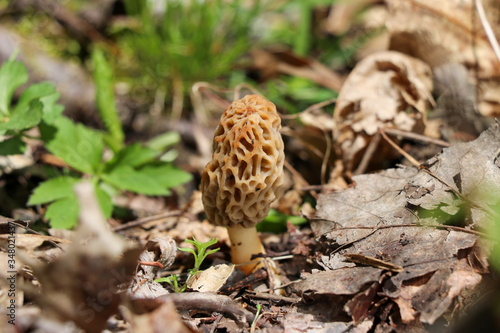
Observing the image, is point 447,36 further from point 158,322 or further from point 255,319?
point 158,322

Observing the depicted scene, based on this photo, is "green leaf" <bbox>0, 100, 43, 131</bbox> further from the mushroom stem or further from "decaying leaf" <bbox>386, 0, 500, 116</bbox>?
"decaying leaf" <bbox>386, 0, 500, 116</bbox>

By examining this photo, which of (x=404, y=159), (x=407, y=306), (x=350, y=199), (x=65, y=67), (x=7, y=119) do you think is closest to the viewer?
(x=407, y=306)

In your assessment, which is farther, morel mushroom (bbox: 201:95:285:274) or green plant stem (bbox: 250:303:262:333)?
morel mushroom (bbox: 201:95:285:274)

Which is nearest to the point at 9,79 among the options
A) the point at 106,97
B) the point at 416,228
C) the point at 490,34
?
the point at 106,97

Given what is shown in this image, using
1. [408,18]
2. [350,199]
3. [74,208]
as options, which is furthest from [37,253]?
[408,18]

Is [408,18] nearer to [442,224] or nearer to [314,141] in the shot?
[314,141]

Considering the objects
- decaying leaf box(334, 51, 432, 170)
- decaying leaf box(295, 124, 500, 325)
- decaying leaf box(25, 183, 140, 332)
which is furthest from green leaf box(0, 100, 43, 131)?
decaying leaf box(334, 51, 432, 170)
